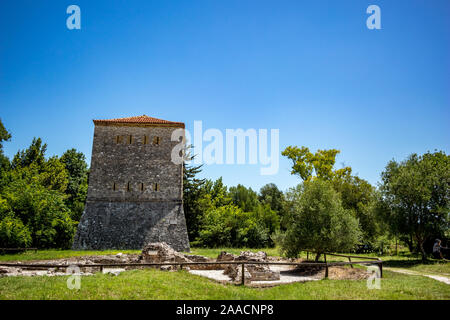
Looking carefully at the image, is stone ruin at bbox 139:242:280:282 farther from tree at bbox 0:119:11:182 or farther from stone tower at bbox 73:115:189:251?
tree at bbox 0:119:11:182

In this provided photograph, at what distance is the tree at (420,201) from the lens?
16844 millimetres

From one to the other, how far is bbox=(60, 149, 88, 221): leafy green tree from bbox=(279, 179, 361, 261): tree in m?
30.4

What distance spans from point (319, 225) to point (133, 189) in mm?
15695

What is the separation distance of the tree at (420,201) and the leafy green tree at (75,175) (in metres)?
34.4

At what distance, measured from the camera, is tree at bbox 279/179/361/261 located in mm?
14320

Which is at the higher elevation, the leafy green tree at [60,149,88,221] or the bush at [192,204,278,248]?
the leafy green tree at [60,149,88,221]

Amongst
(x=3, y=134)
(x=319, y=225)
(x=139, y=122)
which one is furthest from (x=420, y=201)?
Result: (x=3, y=134)

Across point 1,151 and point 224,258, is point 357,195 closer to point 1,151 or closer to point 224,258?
point 224,258

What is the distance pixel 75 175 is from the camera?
3903 centimetres

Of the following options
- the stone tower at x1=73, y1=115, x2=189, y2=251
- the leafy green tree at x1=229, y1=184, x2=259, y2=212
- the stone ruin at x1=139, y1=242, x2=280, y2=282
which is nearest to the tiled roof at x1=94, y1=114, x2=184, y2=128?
the stone tower at x1=73, y1=115, x2=189, y2=251

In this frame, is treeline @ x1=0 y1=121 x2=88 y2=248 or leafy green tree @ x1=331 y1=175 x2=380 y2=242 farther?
leafy green tree @ x1=331 y1=175 x2=380 y2=242

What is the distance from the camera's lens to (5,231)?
60.3 ft
